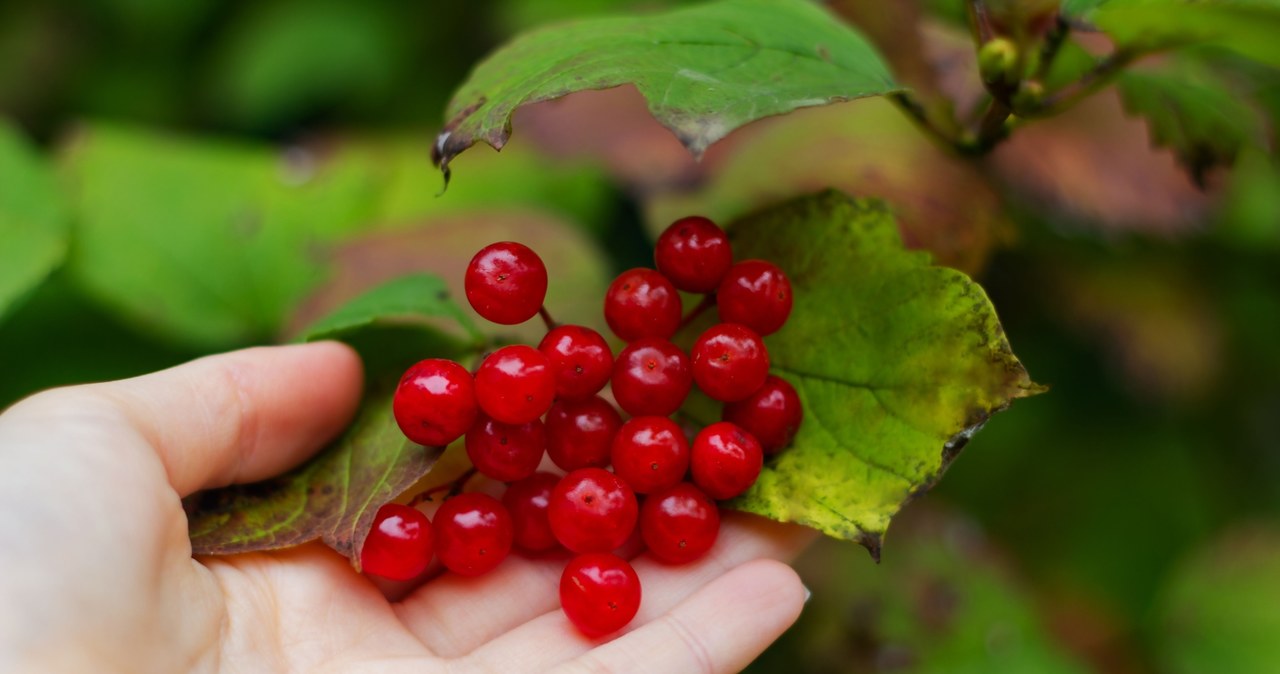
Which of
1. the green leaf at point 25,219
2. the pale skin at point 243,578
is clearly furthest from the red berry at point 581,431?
the green leaf at point 25,219

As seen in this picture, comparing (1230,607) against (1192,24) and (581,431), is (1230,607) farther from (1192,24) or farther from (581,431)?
(581,431)

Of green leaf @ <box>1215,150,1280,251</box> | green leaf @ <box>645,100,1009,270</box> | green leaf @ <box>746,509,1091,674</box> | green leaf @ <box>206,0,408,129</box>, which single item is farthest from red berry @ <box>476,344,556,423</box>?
green leaf @ <box>206,0,408,129</box>

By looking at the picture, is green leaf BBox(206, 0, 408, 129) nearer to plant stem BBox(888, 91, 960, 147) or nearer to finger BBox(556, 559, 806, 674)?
plant stem BBox(888, 91, 960, 147)

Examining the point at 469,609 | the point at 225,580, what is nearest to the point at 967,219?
the point at 469,609

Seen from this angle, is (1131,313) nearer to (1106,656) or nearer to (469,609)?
(1106,656)

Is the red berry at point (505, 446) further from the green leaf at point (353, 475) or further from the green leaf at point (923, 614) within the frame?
the green leaf at point (923, 614)
